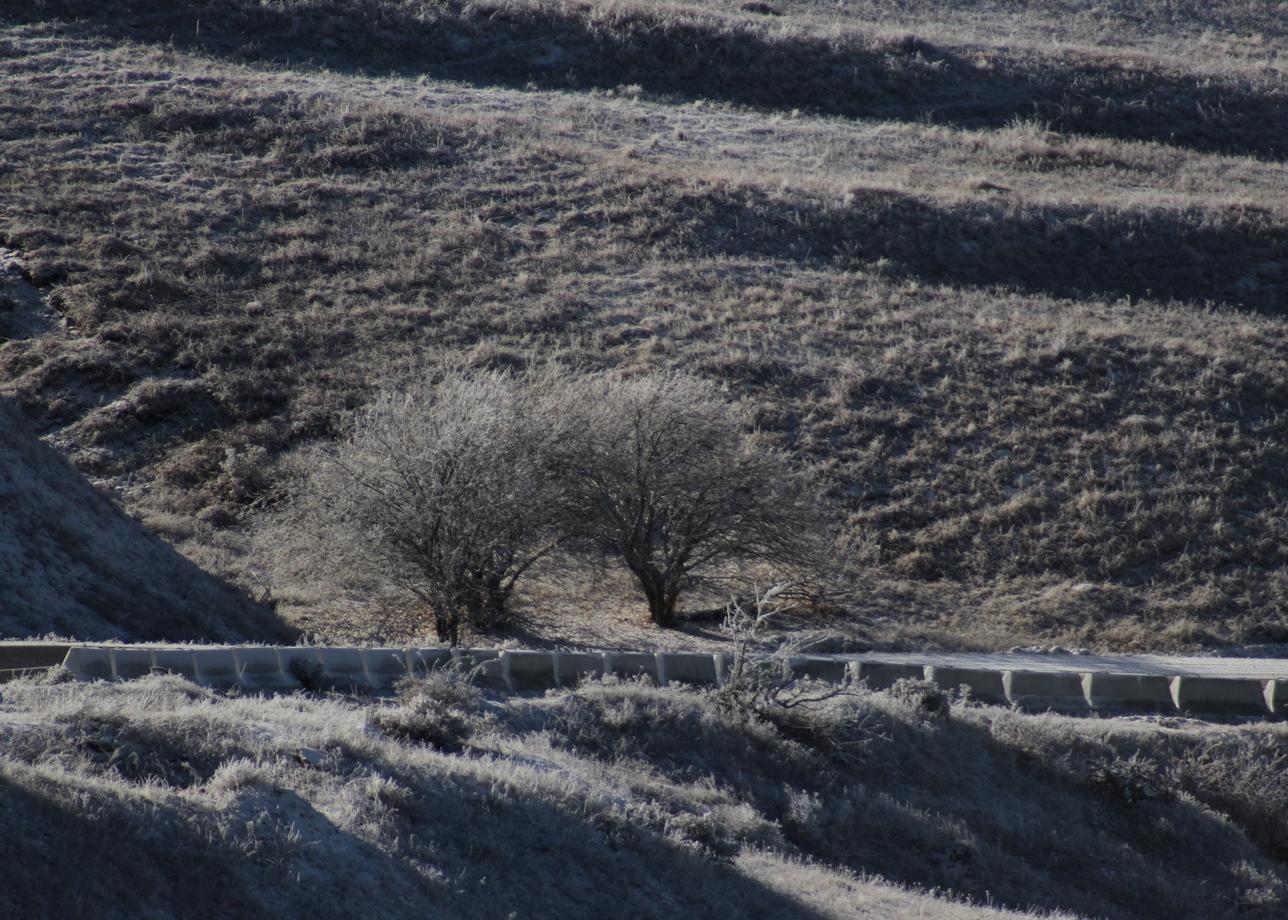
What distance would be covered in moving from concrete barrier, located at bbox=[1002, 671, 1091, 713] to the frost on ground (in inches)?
26.8

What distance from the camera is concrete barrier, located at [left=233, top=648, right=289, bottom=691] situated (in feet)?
36.6

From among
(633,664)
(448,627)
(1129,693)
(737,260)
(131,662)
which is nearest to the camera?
(131,662)

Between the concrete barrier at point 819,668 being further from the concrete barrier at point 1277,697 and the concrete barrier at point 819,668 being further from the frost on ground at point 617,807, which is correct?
the concrete barrier at point 1277,697

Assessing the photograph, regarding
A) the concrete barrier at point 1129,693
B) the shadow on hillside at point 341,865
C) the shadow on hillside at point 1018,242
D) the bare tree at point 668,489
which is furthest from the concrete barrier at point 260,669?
the shadow on hillside at point 1018,242

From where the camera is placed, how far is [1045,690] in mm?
14320

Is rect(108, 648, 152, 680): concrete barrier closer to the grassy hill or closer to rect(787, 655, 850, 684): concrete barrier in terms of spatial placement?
rect(787, 655, 850, 684): concrete barrier

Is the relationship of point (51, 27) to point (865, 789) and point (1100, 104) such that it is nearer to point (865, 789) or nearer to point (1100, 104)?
point (1100, 104)

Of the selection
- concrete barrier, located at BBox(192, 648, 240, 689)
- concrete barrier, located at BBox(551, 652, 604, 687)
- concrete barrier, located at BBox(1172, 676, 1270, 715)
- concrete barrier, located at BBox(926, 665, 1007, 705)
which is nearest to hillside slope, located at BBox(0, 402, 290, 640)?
concrete barrier, located at BBox(192, 648, 240, 689)

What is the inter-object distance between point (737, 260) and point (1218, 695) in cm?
2071

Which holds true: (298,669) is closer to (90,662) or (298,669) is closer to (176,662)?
(176,662)

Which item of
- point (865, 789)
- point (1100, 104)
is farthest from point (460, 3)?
point (865, 789)

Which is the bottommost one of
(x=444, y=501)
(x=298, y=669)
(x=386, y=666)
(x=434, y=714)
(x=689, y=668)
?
(x=689, y=668)

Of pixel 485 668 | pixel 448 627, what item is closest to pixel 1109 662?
pixel 448 627

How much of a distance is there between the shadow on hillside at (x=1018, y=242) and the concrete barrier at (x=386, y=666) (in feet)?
75.6
